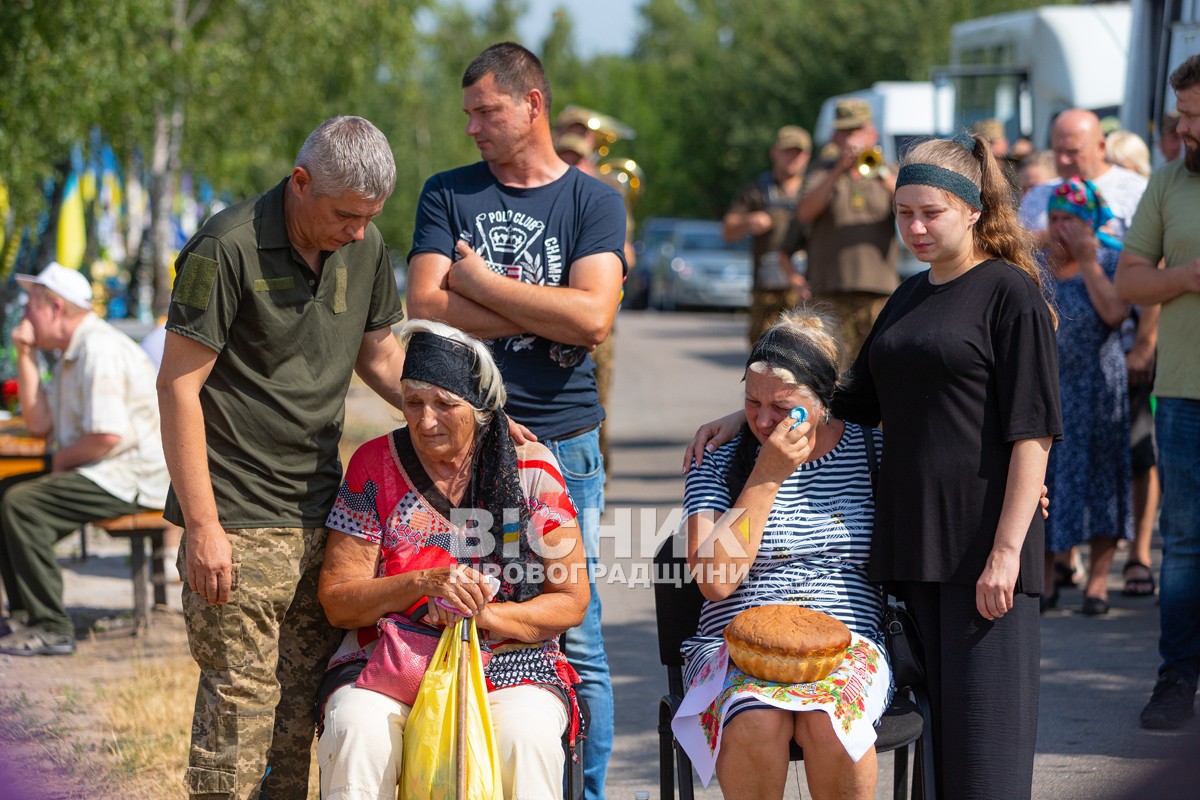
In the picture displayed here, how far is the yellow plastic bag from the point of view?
3.21 m

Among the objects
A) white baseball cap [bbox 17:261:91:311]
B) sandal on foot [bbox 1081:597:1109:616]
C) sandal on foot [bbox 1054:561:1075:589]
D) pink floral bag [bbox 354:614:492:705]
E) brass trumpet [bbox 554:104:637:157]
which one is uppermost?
brass trumpet [bbox 554:104:637:157]

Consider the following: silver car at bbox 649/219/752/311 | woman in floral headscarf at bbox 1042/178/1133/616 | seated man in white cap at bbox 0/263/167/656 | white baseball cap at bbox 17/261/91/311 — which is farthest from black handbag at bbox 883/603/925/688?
silver car at bbox 649/219/752/311

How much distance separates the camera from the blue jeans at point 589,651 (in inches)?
156

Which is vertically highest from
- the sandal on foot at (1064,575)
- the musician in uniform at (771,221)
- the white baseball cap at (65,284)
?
the musician in uniform at (771,221)

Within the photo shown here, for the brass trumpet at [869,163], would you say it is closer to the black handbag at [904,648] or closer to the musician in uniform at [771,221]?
the musician in uniform at [771,221]

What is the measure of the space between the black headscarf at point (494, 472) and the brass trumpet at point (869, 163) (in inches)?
185

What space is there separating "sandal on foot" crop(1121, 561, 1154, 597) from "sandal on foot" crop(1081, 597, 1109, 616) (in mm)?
331

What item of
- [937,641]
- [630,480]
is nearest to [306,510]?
[937,641]

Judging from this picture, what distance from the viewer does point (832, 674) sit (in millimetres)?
3385

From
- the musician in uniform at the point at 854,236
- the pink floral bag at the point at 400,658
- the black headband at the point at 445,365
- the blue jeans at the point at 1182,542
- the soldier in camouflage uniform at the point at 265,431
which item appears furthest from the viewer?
the musician in uniform at the point at 854,236

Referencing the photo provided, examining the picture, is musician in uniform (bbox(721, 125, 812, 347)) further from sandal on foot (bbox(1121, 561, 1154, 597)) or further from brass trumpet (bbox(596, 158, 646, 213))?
sandal on foot (bbox(1121, 561, 1154, 597))

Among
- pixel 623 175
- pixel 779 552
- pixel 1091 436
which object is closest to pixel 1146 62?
pixel 623 175

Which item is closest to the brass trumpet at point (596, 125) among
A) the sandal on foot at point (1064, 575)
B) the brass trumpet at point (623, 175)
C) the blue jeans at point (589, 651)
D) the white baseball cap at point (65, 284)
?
the brass trumpet at point (623, 175)

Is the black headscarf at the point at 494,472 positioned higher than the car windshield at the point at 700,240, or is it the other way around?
the car windshield at the point at 700,240
